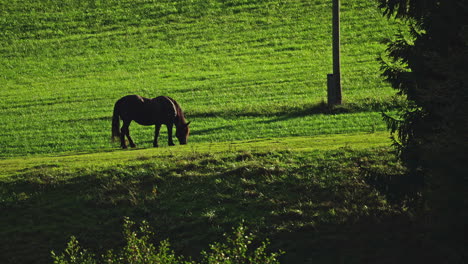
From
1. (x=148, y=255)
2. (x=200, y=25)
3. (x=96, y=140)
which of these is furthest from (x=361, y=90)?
(x=148, y=255)

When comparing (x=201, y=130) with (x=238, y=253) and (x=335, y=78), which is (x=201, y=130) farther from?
(x=238, y=253)

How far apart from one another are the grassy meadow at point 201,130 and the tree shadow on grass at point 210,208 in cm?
4

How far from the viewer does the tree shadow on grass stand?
15883 millimetres

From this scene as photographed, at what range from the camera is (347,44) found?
43.5 metres

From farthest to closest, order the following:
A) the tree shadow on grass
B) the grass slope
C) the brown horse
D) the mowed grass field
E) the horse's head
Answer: the mowed grass field
the horse's head
the brown horse
the grass slope
the tree shadow on grass

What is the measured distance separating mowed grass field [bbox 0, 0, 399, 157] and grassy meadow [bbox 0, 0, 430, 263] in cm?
13

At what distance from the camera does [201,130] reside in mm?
28938

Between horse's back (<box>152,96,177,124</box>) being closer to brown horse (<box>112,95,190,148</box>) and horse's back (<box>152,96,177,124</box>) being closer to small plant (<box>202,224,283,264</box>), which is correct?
brown horse (<box>112,95,190,148</box>)

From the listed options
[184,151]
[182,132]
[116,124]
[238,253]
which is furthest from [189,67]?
[238,253]

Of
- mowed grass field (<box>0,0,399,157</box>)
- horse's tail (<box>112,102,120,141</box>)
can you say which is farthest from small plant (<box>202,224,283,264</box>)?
mowed grass field (<box>0,0,399,157</box>)

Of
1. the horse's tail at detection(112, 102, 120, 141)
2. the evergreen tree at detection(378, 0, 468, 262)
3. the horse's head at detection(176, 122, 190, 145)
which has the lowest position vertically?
the horse's head at detection(176, 122, 190, 145)

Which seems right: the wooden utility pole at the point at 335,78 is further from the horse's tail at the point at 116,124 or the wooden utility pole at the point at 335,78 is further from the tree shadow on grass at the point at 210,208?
the tree shadow on grass at the point at 210,208

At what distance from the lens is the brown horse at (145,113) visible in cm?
2366

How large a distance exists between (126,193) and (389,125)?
22.7 ft
